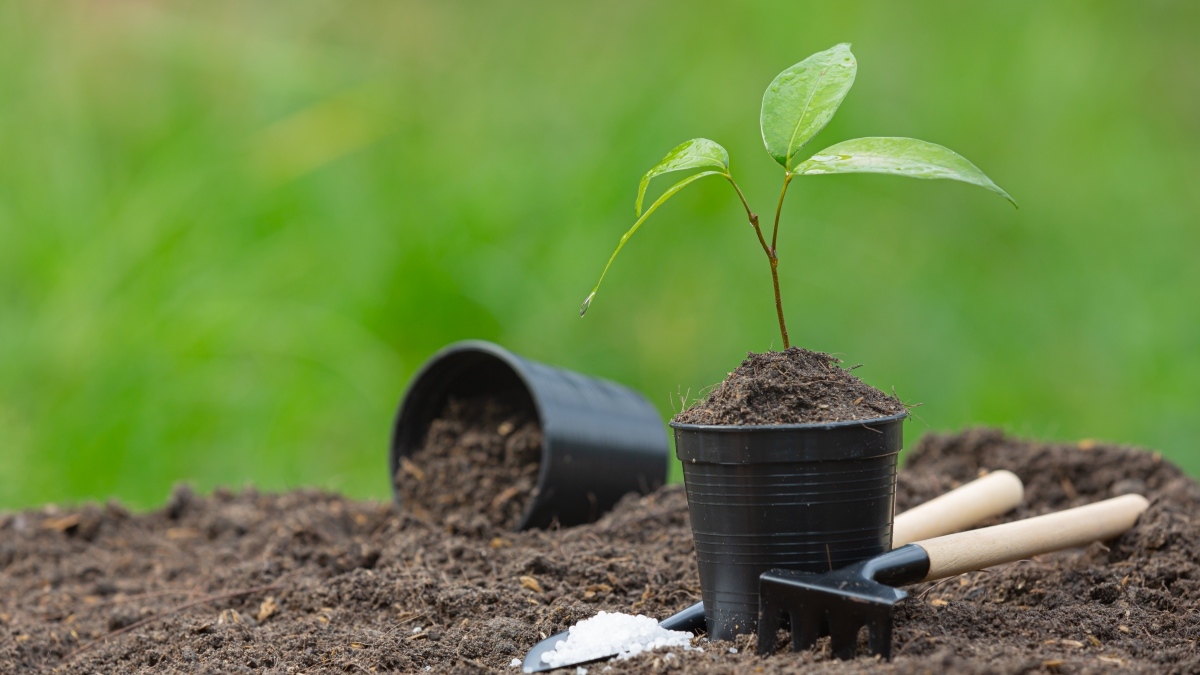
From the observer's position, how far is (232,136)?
4.87m

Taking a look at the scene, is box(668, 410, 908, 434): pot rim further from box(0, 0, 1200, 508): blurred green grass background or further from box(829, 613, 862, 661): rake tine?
box(0, 0, 1200, 508): blurred green grass background

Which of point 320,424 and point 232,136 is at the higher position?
point 232,136

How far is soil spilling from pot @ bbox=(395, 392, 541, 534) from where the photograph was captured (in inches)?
93.5

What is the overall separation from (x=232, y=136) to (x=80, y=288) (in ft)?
3.26

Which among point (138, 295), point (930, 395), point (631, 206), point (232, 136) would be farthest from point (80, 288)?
point (930, 395)

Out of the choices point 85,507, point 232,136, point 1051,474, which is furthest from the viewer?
point 232,136

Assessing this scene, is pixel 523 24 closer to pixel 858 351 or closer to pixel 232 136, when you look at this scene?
pixel 232 136

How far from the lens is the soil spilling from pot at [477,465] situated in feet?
7.79

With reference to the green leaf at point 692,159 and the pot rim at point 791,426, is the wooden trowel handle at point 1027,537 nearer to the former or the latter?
the pot rim at point 791,426

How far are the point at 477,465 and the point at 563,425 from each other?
0.87 feet

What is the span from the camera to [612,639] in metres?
1.45

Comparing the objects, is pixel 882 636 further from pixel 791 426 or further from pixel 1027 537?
pixel 1027 537

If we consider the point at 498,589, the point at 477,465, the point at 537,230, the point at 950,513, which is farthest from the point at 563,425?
the point at 537,230

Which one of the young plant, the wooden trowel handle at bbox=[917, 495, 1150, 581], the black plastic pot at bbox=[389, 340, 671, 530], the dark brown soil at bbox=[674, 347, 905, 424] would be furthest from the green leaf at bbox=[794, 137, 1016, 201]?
the black plastic pot at bbox=[389, 340, 671, 530]
